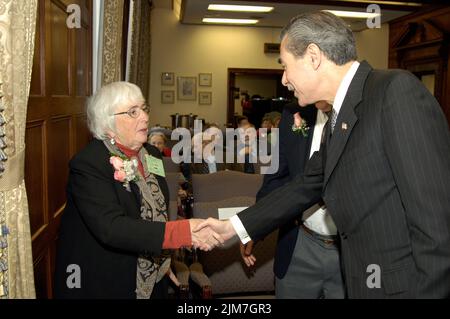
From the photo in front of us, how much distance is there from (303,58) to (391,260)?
2.52ft

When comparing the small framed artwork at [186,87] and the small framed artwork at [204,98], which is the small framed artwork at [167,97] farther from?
the small framed artwork at [204,98]

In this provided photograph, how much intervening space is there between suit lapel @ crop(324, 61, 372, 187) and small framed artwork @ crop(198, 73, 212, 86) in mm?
10595

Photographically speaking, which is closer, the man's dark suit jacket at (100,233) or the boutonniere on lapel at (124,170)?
the man's dark suit jacket at (100,233)

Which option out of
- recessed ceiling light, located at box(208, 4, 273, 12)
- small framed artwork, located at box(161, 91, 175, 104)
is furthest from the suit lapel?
small framed artwork, located at box(161, 91, 175, 104)

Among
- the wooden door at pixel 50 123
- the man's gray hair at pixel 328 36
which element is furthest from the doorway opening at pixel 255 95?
the man's gray hair at pixel 328 36

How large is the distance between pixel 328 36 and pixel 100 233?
1155mm

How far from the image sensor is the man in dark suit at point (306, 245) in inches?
88.7

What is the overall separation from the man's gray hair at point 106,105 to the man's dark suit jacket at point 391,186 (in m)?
1.00

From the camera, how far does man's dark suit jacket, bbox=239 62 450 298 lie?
132cm

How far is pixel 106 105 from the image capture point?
2.10m

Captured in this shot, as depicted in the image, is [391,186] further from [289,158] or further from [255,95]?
[255,95]

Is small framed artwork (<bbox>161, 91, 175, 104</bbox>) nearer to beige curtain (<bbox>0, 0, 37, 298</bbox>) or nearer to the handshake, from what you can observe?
the handshake

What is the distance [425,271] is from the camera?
1.36m
